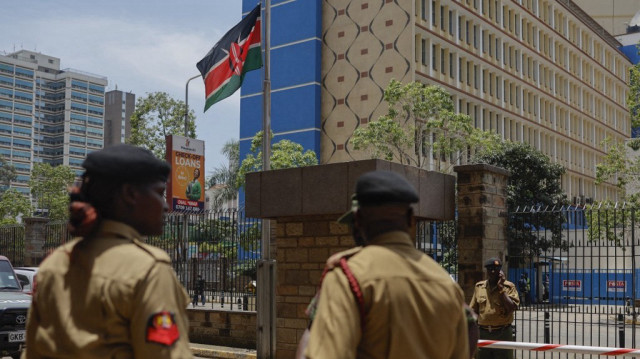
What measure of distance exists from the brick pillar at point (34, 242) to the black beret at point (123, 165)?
69.6 ft

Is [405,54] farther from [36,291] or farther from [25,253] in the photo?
[36,291]

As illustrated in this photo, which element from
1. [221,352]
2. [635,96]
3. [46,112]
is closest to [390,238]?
[221,352]

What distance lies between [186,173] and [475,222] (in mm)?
22247

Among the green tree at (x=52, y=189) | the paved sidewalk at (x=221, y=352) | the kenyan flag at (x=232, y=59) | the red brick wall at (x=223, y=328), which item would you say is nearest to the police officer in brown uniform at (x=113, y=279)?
the paved sidewalk at (x=221, y=352)

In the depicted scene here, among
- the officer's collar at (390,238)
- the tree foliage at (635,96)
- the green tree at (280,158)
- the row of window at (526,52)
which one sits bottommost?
the officer's collar at (390,238)

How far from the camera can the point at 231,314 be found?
1409 cm

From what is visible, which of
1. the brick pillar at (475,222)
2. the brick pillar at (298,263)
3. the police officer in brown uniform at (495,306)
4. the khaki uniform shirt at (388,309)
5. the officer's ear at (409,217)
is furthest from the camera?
the brick pillar at (475,222)

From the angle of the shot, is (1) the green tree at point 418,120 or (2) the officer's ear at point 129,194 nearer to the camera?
(2) the officer's ear at point 129,194

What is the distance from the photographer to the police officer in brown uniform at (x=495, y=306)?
9875mm

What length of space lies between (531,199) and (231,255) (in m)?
28.1

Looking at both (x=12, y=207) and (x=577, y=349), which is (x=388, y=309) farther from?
(x=12, y=207)

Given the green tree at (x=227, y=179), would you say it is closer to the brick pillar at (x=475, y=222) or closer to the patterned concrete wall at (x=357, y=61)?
the patterned concrete wall at (x=357, y=61)

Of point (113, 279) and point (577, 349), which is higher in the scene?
point (113, 279)

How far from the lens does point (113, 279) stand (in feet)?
8.57
